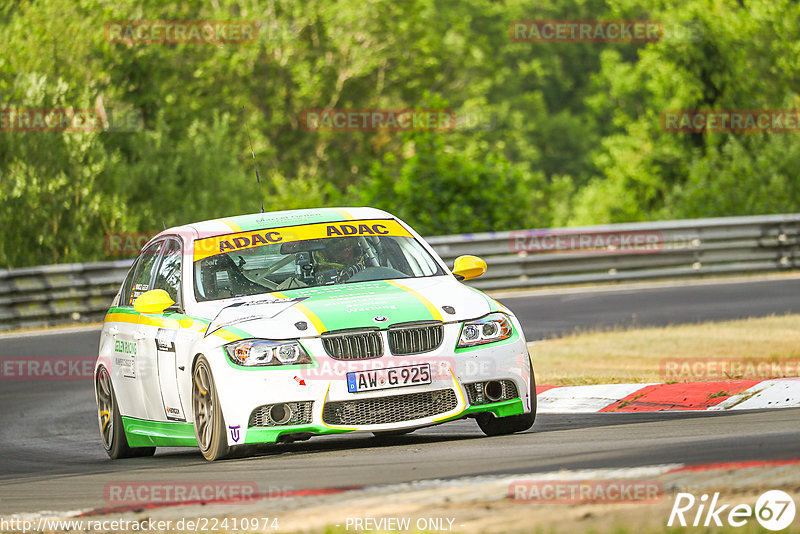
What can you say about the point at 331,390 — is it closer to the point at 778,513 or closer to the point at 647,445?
the point at 647,445

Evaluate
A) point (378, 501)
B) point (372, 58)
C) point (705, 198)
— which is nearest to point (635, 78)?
point (372, 58)

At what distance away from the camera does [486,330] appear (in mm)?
8234

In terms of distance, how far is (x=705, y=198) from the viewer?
3128 centimetres

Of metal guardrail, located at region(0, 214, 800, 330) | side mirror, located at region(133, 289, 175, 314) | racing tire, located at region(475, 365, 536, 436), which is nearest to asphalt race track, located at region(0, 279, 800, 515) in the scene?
racing tire, located at region(475, 365, 536, 436)

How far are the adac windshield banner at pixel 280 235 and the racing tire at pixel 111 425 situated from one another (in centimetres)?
138

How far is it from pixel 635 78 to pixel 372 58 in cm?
1653

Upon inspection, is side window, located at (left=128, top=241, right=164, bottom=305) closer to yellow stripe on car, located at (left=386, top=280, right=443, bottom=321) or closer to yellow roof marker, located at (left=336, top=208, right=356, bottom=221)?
yellow roof marker, located at (left=336, top=208, right=356, bottom=221)

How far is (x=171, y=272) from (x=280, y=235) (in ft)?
2.52

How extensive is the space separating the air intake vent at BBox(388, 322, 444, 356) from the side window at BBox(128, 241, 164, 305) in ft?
7.86

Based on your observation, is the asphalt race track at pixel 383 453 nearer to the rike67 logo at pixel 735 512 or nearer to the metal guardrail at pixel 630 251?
the rike67 logo at pixel 735 512

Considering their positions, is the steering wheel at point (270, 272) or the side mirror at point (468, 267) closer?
the steering wheel at point (270, 272)

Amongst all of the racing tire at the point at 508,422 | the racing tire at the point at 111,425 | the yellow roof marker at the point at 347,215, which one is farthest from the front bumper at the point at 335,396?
the racing tire at the point at 111,425

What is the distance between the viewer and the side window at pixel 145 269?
9.79 metres

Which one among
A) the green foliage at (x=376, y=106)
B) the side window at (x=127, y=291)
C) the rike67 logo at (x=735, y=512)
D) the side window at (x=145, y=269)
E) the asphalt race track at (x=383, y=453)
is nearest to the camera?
the rike67 logo at (x=735, y=512)
